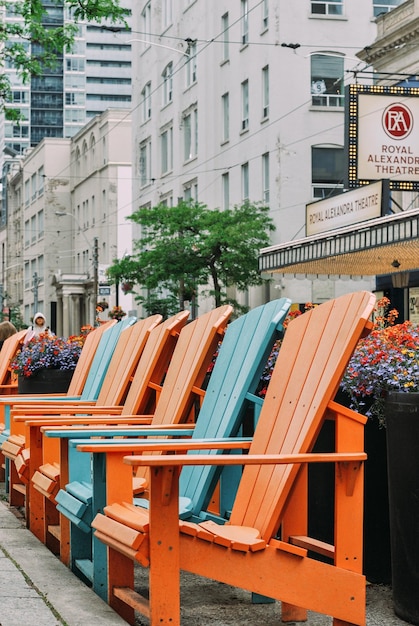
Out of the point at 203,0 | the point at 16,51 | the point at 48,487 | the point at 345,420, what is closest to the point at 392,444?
the point at 345,420

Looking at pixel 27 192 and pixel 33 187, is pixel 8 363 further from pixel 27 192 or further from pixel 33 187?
pixel 27 192

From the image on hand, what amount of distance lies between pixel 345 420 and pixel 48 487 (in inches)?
80.2

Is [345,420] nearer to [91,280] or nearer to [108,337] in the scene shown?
[108,337]

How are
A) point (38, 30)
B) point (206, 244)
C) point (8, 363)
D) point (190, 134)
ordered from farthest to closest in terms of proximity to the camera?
point (190, 134) → point (206, 244) → point (38, 30) → point (8, 363)

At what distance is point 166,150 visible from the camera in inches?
2405

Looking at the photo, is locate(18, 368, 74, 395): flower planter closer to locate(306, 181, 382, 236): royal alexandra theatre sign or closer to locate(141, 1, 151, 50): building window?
locate(306, 181, 382, 236): royal alexandra theatre sign

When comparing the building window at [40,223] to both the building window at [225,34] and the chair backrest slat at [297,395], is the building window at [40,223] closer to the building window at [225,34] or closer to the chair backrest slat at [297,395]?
the building window at [225,34]

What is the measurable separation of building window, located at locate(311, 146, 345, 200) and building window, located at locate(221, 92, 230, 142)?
6352mm

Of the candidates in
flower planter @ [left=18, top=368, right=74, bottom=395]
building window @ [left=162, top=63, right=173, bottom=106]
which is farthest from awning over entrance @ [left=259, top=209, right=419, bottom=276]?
building window @ [left=162, top=63, right=173, bottom=106]

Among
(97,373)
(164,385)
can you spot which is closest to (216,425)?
(164,385)

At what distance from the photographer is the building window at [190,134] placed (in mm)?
55375

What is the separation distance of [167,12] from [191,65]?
21.0ft

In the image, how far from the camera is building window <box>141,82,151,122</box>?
212ft

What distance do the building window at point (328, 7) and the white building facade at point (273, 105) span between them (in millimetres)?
39
